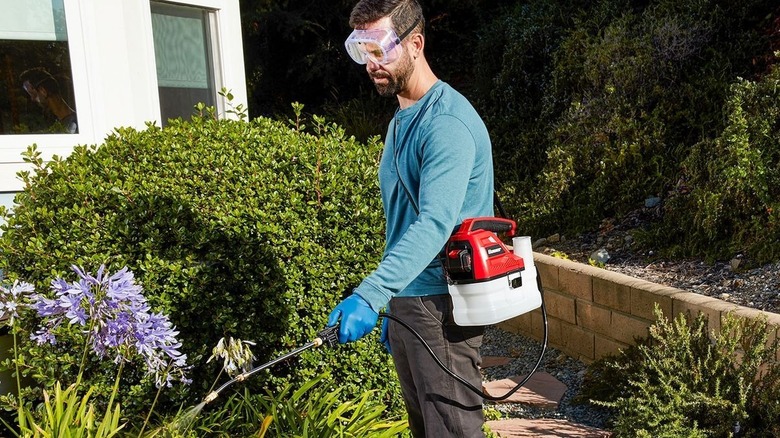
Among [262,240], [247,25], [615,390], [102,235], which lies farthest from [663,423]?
[247,25]

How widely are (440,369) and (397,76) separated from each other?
2.88ft

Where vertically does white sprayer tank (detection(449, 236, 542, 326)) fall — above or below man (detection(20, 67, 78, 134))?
below

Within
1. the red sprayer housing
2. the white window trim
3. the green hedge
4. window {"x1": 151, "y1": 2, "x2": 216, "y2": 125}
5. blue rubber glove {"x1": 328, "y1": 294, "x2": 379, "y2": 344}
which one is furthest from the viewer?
window {"x1": 151, "y1": 2, "x2": 216, "y2": 125}

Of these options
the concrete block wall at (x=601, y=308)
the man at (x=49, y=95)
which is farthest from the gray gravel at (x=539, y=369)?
the man at (x=49, y=95)

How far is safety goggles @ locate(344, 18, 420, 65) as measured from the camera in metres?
2.15

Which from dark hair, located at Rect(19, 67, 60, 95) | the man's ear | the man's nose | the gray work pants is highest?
dark hair, located at Rect(19, 67, 60, 95)

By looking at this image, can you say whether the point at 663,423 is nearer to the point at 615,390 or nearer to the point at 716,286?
the point at 615,390

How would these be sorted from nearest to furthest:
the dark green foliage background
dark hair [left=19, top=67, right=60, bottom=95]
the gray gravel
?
the gray gravel
dark hair [left=19, top=67, right=60, bottom=95]
the dark green foliage background

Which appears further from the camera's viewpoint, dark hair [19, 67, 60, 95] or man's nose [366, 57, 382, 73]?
dark hair [19, 67, 60, 95]

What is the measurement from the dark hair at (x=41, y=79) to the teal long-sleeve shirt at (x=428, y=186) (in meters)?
2.69

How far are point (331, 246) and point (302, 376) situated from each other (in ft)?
2.01

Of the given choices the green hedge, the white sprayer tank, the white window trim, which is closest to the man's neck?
the white sprayer tank

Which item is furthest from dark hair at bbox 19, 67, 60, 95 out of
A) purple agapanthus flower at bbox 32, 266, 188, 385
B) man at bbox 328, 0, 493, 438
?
man at bbox 328, 0, 493, 438

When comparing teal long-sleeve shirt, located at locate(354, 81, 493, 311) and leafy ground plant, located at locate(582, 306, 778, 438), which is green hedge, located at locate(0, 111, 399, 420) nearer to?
teal long-sleeve shirt, located at locate(354, 81, 493, 311)
